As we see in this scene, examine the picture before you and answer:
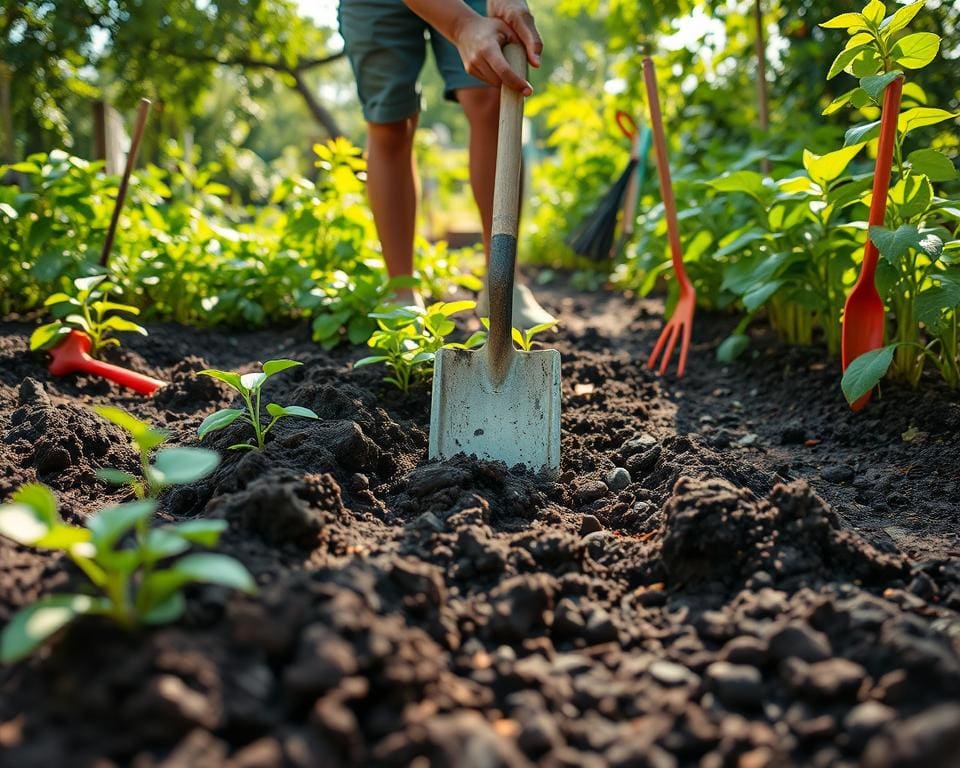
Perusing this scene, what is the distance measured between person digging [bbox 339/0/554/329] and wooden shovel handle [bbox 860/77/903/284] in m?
1.31

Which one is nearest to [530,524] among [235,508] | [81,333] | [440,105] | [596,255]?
[235,508]

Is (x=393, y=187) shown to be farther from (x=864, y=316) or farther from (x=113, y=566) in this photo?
(x=113, y=566)

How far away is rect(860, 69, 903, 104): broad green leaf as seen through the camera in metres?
1.98

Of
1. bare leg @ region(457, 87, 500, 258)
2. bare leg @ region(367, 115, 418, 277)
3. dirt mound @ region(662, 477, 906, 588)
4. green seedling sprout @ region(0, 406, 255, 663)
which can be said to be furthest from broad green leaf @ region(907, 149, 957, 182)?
green seedling sprout @ region(0, 406, 255, 663)

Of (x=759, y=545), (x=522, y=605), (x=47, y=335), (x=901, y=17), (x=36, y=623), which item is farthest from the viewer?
(x=47, y=335)

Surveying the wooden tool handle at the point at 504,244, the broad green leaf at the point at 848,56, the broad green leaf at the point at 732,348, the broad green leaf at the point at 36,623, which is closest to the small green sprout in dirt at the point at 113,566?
the broad green leaf at the point at 36,623

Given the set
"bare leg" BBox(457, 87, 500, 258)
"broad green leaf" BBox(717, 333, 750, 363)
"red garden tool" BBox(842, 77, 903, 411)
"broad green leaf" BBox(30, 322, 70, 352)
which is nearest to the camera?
"red garden tool" BBox(842, 77, 903, 411)

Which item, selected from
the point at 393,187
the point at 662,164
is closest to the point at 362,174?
the point at 393,187

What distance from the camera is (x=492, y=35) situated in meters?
2.24

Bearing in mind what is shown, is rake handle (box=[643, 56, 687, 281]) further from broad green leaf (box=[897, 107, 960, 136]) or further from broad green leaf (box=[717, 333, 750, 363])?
broad green leaf (box=[897, 107, 960, 136])

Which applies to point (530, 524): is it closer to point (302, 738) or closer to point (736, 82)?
point (302, 738)

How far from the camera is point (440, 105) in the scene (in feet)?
148

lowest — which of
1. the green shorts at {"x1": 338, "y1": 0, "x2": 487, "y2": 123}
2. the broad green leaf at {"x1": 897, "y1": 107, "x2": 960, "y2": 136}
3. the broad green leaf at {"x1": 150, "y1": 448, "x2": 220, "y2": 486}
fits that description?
the broad green leaf at {"x1": 150, "y1": 448, "x2": 220, "y2": 486}

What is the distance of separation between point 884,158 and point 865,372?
1.75 ft
